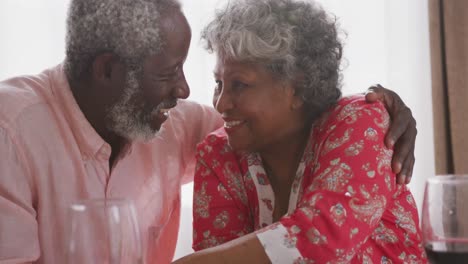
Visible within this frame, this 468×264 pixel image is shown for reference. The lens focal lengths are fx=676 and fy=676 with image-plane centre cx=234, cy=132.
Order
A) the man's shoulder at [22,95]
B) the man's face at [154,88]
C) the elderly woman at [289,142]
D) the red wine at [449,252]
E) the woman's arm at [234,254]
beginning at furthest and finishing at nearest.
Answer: the man's face at [154,88]
the man's shoulder at [22,95]
the elderly woman at [289,142]
the woman's arm at [234,254]
the red wine at [449,252]

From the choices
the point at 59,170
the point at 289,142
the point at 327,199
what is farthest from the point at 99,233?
the point at 289,142

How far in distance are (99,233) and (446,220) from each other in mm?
444

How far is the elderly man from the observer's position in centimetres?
156

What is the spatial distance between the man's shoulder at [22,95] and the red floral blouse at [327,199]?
16.3 inches

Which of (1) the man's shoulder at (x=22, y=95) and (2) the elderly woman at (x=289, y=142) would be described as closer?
(2) the elderly woman at (x=289, y=142)

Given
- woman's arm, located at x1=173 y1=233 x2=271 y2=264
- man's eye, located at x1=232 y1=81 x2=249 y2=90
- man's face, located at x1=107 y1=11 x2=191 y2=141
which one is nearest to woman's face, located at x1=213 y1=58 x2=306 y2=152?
man's eye, located at x1=232 y1=81 x2=249 y2=90

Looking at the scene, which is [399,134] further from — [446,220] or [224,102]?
[446,220]

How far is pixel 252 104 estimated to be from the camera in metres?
1.60

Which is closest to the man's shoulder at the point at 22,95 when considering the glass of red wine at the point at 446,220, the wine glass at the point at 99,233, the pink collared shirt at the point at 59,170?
the pink collared shirt at the point at 59,170

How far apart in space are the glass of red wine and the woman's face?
773 millimetres

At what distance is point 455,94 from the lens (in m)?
2.68

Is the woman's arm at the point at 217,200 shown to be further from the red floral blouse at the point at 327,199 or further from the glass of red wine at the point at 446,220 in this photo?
the glass of red wine at the point at 446,220

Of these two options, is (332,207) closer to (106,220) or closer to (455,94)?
(106,220)

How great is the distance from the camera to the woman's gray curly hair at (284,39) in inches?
61.3
